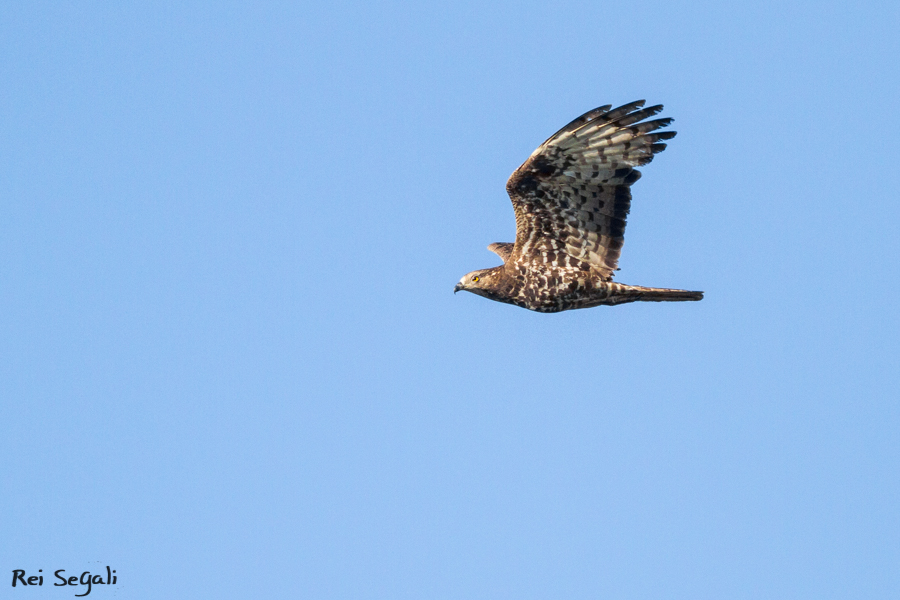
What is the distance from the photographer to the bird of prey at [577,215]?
21688 mm

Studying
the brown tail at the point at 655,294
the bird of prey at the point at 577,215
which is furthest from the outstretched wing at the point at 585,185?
the brown tail at the point at 655,294

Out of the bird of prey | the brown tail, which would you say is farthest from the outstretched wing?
the brown tail

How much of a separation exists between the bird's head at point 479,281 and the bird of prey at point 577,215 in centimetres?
2

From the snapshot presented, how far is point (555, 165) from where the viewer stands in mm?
21906

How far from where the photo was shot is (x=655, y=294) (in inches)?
878

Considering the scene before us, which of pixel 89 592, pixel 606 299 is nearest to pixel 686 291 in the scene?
pixel 606 299

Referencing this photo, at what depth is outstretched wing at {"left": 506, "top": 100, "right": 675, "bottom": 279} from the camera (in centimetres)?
2162

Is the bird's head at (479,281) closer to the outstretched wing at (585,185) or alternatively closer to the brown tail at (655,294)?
the outstretched wing at (585,185)

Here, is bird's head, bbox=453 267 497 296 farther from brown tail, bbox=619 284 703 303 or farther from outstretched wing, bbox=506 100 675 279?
brown tail, bbox=619 284 703 303

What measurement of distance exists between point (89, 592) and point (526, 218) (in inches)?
355

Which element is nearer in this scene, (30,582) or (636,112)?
(636,112)

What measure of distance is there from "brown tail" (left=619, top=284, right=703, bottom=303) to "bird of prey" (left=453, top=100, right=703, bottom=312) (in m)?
0.01

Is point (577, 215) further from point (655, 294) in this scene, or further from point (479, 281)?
point (479, 281)

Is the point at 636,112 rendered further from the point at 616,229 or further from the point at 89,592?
the point at 89,592
